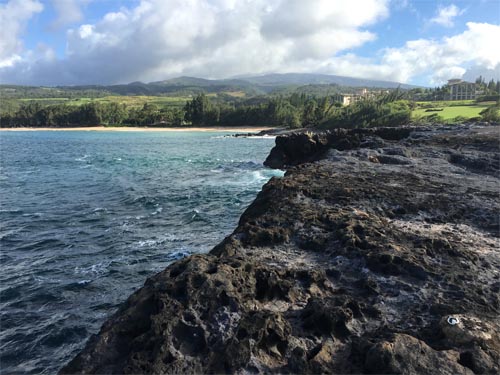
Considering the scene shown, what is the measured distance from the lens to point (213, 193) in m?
33.2

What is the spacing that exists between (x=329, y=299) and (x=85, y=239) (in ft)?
54.8

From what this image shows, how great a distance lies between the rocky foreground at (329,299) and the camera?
610cm

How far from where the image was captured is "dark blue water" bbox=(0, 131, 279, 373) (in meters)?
12.5

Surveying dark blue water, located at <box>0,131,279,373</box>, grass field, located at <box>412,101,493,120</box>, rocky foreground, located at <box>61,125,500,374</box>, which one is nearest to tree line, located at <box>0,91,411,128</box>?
grass field, located at <box>412,101,493,120</box>

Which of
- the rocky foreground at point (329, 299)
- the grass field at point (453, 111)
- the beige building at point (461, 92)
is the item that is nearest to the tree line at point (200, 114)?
the grass field at point (453, 111)

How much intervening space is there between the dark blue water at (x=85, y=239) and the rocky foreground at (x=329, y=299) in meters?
5.66

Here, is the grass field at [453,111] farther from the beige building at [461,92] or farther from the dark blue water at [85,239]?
the dark blue water at [85,239]

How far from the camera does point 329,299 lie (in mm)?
7770

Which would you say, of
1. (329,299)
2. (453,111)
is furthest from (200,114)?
(329,299)

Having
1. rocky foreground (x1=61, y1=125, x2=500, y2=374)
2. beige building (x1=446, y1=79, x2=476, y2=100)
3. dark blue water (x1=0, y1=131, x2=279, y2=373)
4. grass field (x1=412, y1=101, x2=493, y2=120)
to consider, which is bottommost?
dark blue water (x1=0, y1=131, x2=279, y2=373)

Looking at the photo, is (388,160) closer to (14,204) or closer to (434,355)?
(434,355)

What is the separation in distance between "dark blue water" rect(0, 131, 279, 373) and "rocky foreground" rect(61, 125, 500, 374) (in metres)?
5.66

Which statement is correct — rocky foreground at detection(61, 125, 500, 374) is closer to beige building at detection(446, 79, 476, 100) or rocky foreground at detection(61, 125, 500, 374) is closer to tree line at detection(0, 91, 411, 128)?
tree line at detection(0, 91, 411, 128)

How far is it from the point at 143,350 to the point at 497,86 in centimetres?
20222
